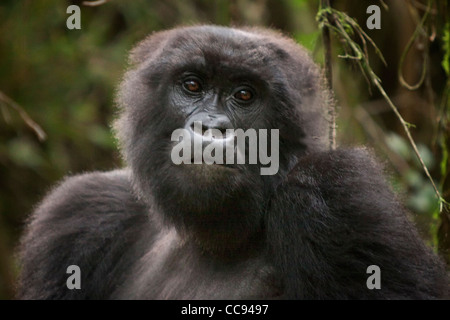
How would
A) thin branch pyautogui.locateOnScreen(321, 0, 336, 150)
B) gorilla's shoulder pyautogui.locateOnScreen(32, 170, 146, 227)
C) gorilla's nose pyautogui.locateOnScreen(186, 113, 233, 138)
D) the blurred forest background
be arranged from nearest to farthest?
gorilla's nose pyautogui.locateOnScreen(186, 113, 233, 138)
thin branch pyautogui.locateOnScreen(321, 0, 336, 150)
gorilla's shoulder pyautogui.locateOnScreen(32, 170, 146, 227)
the blurred forest background

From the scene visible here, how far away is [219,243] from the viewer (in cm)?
332

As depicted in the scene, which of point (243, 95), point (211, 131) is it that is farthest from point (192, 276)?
point (243, 95)

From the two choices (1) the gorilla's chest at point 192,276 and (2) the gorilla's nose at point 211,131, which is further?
(1) the gorilla's chest at point 192,276

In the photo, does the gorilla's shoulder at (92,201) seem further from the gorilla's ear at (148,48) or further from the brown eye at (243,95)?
the brown eye at (243,95)

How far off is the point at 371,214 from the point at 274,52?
1161 millimetres

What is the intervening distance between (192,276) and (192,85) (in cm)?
106

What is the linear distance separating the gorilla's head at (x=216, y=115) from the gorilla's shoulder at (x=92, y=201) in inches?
19.0

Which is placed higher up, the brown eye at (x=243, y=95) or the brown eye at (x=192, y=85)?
the brown eye at (x=192, y=85)

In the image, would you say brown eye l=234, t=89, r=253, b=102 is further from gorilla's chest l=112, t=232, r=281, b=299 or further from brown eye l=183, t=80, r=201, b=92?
gorilla's chest l=112, t=232, r=281, b=299

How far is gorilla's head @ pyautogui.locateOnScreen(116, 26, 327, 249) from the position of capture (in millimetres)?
3189

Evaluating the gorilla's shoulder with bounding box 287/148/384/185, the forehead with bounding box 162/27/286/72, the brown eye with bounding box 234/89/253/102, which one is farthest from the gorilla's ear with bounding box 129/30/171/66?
the gorilla's shoulder with bounding box 287/148/384/185

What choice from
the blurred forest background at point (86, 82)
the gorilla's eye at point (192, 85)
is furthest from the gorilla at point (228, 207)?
the blurred forest background at point (86, 82)

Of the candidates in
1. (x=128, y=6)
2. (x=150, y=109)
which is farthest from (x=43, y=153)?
(x=150, y=109)

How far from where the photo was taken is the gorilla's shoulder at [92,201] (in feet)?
13.5
